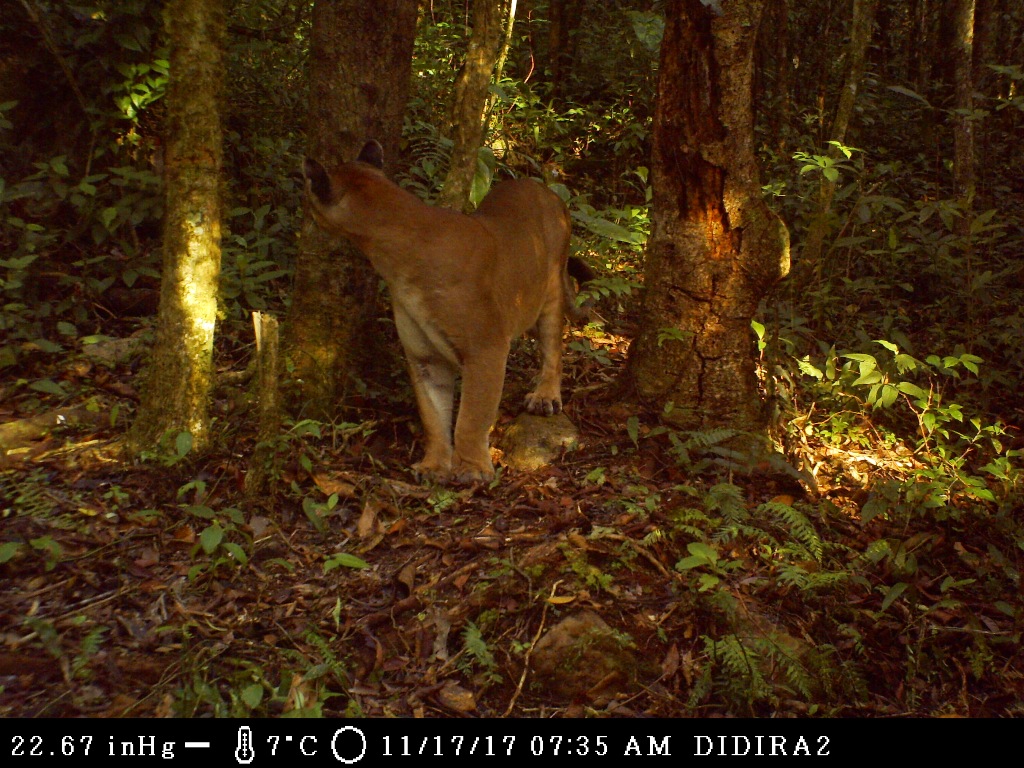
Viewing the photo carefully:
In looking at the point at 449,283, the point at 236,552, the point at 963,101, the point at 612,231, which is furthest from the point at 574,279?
the point at 963,101

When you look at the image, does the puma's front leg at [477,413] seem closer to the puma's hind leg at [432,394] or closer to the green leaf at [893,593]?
the puma's hind leg at [432,394]

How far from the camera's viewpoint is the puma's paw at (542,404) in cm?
606

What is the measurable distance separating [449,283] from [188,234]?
149cm

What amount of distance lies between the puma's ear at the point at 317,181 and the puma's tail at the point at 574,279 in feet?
8.06

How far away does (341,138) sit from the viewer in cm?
545

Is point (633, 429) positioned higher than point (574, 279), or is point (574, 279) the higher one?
point (574, 279)

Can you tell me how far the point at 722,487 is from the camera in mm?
4730

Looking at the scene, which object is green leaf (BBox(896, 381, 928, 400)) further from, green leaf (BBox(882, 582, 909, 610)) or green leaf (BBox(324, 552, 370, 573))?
green leaf (BBox(324, 552, 370, 573))

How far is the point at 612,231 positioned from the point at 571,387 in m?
1.30

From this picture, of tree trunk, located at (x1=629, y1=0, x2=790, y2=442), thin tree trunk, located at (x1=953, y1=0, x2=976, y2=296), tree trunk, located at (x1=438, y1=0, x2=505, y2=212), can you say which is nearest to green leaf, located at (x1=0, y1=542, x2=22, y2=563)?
→ tree trunk, located at (x1=438, y1=0, x2=505, y2=212)

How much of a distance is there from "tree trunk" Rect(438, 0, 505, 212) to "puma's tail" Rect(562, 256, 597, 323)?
1146 mm

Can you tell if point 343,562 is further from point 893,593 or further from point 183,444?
point 893,593
